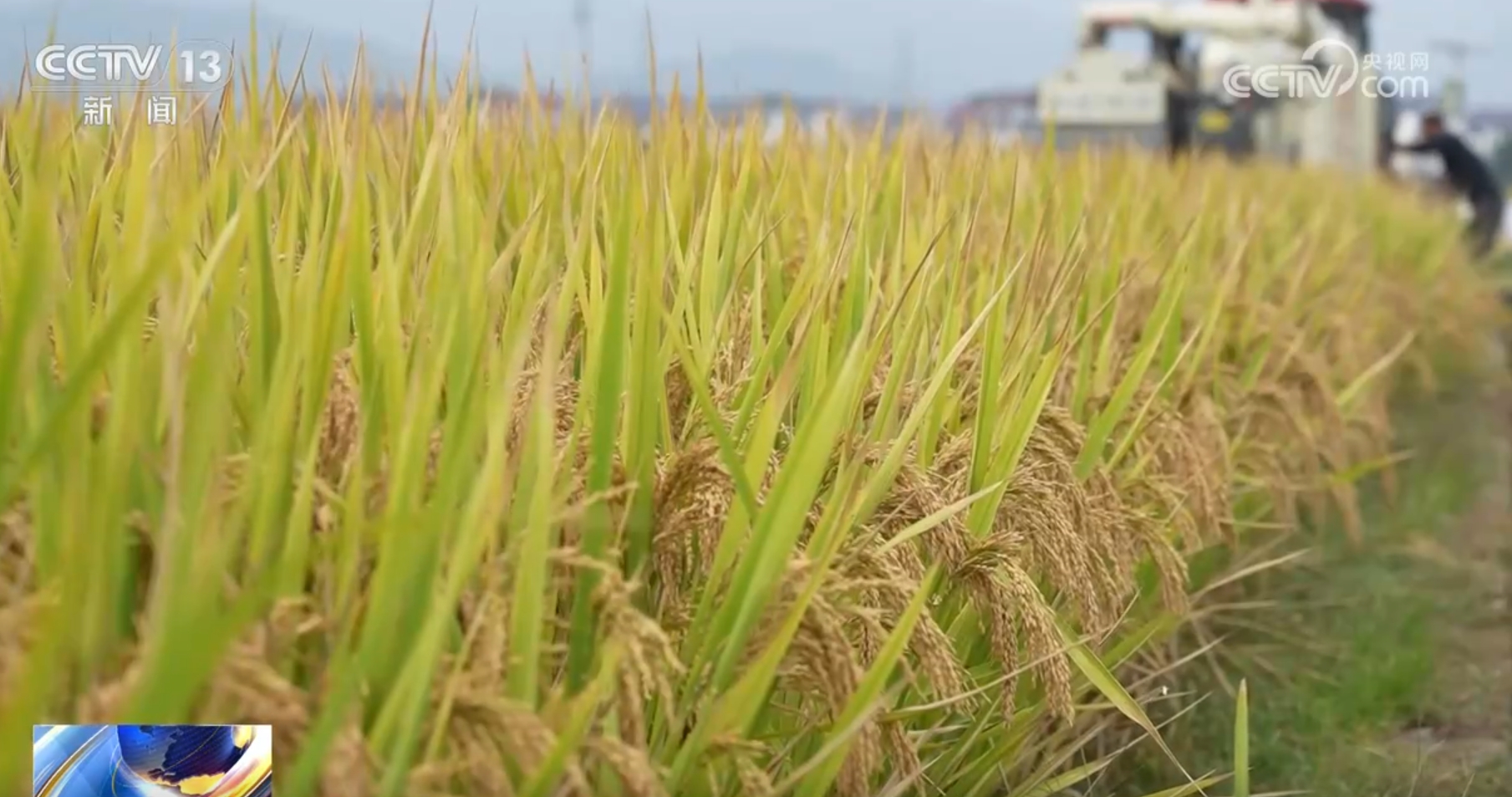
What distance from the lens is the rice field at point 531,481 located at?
33.4 inches

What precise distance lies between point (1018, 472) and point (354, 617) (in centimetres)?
74

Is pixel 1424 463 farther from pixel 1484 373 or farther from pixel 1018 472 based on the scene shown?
pixel 1018 472

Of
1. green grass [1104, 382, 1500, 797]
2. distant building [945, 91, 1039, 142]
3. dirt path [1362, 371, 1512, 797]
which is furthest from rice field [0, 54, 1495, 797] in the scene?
distant building [945, 91, 1039, 142]

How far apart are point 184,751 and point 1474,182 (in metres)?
9.72

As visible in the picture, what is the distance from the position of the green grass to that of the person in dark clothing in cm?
615

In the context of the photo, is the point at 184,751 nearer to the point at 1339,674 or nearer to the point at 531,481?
the point at 531,481

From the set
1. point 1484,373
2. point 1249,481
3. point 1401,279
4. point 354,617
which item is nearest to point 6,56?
point 354,617

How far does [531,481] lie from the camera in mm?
1029

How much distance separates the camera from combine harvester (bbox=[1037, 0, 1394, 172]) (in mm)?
9141

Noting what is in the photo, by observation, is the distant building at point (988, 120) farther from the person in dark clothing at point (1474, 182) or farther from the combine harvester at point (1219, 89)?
the person in dark clothing at point (1474, 182)

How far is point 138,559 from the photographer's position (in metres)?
0.96

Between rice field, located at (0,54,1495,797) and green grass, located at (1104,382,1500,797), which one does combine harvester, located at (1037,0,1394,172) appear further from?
rice field, located at (0,54,1495,797)
